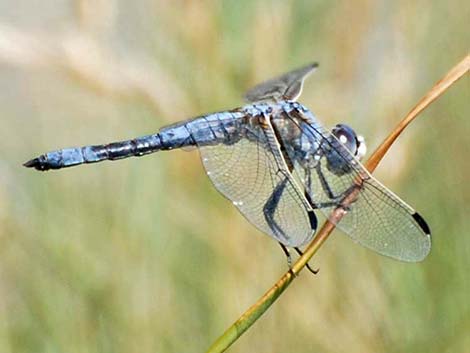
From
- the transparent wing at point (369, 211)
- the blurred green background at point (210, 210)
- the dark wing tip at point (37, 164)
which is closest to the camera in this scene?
the transparent wing at point (369, 211)

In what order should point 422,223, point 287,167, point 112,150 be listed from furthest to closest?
point 112,150, point 287,167, point 422,223

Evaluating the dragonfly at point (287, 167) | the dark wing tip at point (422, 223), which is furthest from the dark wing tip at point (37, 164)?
the dark wing tip at point (422, 223)

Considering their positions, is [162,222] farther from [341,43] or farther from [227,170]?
[341,43]

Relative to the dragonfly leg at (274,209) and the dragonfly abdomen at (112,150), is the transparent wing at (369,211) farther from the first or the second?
the dragonfly abdomen at (112,150)

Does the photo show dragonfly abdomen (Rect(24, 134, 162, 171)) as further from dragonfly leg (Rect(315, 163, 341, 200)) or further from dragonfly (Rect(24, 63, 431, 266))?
dragonfly leg (Rect(315, 163, 341, 200))

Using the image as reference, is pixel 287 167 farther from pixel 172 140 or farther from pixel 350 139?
pixel 172 140

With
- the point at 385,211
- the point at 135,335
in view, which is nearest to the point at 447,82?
the point at 385,211

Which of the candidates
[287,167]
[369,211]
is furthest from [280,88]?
[369,211]
